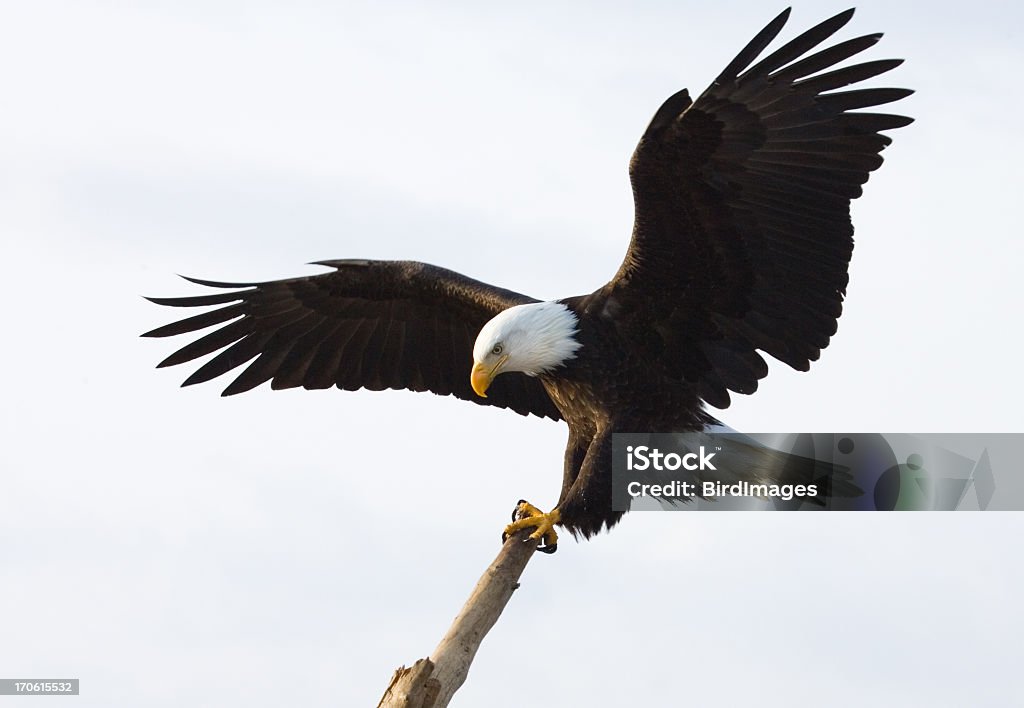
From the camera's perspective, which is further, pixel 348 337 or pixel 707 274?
pixel 348 337

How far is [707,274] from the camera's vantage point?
837cm

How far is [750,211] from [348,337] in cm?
299

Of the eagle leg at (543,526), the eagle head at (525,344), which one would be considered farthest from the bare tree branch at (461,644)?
the eagle head at (525,344)

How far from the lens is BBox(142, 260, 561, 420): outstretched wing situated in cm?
971

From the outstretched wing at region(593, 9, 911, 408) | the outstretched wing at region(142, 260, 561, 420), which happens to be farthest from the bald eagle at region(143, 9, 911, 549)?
the outstretched wing at region(142, 260, 561, 420)

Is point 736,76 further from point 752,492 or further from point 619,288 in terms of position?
point 752,492

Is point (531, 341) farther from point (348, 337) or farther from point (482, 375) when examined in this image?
point (348, 337)

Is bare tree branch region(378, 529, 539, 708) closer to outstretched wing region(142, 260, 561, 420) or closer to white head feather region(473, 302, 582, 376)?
white head feather region(473, 302, 582, 376)

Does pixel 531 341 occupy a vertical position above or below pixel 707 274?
below

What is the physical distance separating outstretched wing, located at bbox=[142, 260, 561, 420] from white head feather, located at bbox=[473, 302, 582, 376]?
111 cm

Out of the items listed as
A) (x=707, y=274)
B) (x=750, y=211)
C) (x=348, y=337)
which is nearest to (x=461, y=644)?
(x=707, y=274)

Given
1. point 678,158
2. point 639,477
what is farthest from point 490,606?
point 678,158

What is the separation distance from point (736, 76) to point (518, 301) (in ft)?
6.66

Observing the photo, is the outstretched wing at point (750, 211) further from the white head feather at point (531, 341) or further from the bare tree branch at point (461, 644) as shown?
the bare tree branch at point (461, 644)
